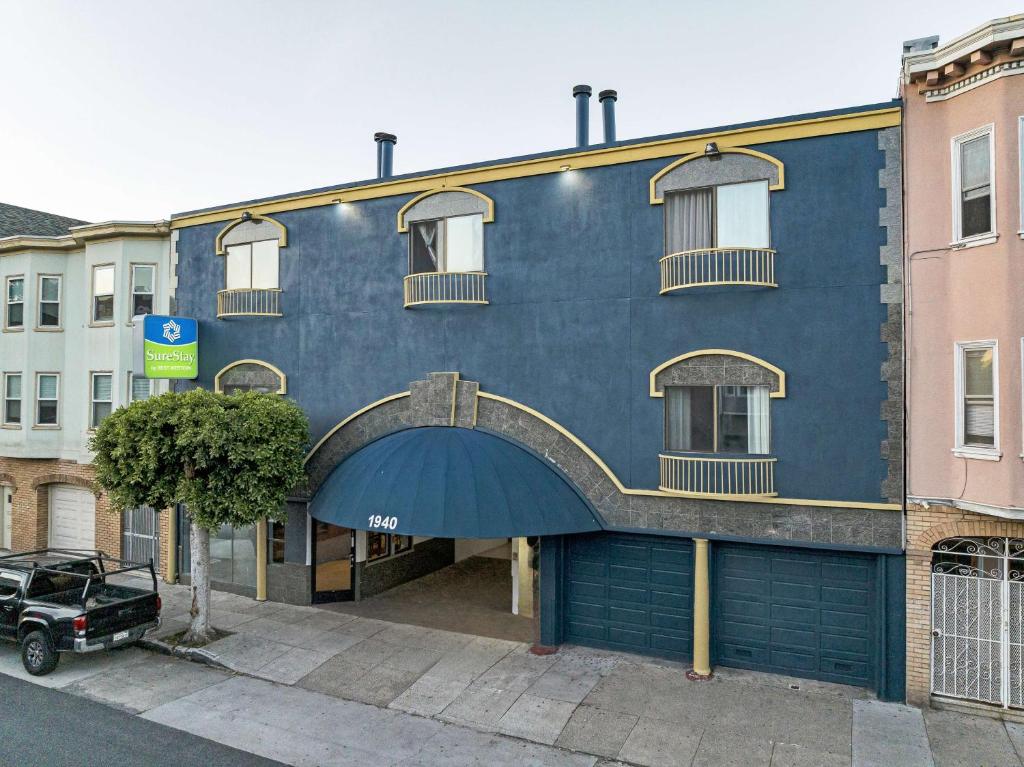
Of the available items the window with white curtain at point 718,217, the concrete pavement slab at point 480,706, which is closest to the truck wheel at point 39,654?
the concrete pavement slab at point 480,706

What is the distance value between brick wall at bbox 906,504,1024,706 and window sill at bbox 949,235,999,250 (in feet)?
14.5

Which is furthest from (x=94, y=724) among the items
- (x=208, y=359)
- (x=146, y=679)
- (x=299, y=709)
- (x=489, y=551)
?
(x=489, y=551)

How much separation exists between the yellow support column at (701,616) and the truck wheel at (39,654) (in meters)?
12.1

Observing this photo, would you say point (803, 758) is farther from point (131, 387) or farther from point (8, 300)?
point (8, 300)

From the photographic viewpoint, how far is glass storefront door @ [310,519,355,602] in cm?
1708

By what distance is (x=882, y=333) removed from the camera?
11930 millimetres

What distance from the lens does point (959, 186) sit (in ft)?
37.0

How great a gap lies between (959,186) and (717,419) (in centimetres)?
565

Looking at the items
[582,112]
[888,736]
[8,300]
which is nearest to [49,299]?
[8,300]

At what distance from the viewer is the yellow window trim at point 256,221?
1733 centimetres

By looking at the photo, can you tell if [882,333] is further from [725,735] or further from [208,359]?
[208,359]

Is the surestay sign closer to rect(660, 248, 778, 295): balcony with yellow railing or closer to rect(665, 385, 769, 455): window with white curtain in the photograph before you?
rect(665, 385, 769, 455): window with white curtain

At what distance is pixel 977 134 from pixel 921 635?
852 centimetres

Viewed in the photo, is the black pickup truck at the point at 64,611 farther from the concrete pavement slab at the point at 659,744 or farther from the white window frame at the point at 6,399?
the concrete pavement slab at the point at 659,744
